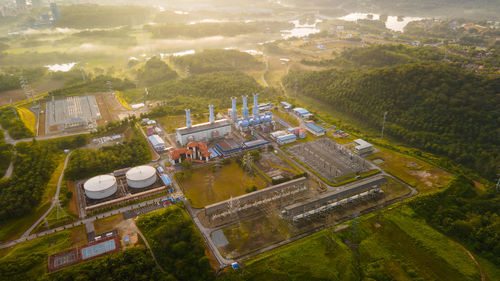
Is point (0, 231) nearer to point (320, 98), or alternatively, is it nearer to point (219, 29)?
point (320, 98)

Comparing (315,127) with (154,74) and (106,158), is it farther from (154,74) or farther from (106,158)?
(154,74)

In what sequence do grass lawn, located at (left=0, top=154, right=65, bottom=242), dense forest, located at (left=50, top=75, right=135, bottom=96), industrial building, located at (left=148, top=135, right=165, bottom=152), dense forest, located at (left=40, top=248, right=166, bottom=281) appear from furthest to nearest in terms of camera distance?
1. dense forest, located at (left=50, top=75, right=135, bottom=96)
2. industrial building, located at (left=148, top=135, right=165, bottom=152)
3. grass lawn, located at (left=0, top=154, right=65, bottom=242)
4. dense forest, located at (left=40, top=248, right=166, bottom=281)

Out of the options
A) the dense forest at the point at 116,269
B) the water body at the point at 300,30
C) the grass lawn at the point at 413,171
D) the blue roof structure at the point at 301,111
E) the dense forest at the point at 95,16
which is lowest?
the grass lawn at the point at 413,171

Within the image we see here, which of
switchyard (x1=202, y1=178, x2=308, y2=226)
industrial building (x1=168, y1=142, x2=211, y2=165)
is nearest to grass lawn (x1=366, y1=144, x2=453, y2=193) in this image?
switchyard (x1=202, y1=178, x2=308, y2=226)

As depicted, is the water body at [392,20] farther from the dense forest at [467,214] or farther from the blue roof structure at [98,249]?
the blue roof structure at [98,249]

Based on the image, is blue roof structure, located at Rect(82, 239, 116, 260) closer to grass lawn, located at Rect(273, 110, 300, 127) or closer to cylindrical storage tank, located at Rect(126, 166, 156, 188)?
cylindrical storage tank, located at Rect(126, 166, 156, 188)

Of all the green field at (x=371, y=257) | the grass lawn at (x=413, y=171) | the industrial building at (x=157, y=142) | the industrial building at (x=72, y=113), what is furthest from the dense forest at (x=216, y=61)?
the green field at (x=371, y=257)

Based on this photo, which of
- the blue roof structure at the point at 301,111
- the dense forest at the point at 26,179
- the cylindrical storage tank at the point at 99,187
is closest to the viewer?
Answer: the dense forest at the point at 26,179
